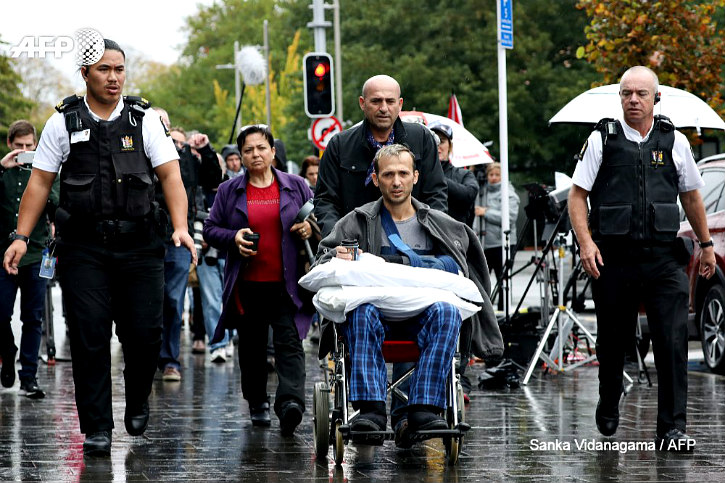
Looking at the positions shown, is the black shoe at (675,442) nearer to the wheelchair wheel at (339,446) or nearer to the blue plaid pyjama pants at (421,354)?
the blue plaid pyjama pants at (421,354)

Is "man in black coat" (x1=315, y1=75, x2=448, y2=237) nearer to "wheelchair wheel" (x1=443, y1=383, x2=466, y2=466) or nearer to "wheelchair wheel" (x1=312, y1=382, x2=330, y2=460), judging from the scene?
"wheelchair wheel" (x1=312, y1=382, x2=330, y2=460)

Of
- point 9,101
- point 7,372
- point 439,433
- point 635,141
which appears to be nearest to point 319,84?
point 7,372

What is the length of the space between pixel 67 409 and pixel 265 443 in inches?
92.1

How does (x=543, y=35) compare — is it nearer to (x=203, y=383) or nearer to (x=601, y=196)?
(x=203, y=383)

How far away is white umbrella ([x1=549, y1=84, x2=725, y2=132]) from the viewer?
1148 cm

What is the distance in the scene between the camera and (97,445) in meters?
7.51

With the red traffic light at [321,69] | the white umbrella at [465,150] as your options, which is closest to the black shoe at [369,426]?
the white umbrella at [465,150]

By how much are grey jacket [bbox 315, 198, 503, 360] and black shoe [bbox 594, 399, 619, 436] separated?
0.90 meters

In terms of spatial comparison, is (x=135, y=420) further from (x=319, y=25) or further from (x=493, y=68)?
(x=493, y=68)

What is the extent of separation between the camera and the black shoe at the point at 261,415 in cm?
884

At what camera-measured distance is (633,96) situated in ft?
25.5

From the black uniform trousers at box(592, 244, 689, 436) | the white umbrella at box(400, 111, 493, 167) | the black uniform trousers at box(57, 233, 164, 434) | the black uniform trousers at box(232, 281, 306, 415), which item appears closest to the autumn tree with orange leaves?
the white umbrella at box(400, 111, 493, 167)

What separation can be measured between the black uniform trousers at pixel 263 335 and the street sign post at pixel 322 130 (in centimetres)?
997

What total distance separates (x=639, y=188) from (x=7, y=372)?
5.74 meters
